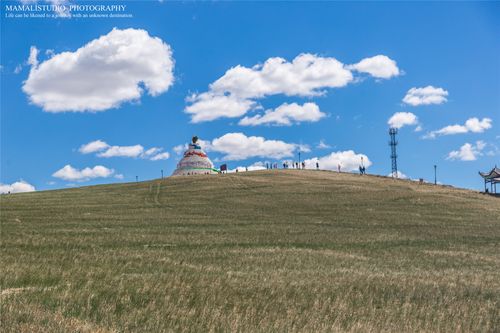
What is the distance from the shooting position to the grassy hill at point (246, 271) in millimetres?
11180

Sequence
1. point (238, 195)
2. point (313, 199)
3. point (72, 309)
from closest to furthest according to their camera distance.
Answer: point (72, 309), point (313, 199), point (238, 195)

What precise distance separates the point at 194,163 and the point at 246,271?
114 m

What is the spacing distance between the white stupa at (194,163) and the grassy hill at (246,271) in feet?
247

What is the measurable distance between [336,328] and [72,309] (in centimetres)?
580

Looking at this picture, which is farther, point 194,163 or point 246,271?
point 194,163

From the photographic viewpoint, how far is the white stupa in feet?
432

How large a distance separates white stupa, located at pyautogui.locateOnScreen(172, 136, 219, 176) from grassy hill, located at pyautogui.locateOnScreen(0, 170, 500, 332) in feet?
247

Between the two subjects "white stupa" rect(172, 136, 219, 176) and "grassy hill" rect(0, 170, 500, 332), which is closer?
"grassy hill" rect(0, 170, 500, 332)

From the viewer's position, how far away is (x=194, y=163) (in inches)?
5231

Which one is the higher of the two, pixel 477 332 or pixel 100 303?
pixel 100 303

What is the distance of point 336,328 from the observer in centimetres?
1042

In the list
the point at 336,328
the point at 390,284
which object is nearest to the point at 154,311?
the point at 336,328

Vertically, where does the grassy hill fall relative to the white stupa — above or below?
below

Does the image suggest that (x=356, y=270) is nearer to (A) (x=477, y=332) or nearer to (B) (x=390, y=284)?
(B) (x=390, y=284)
